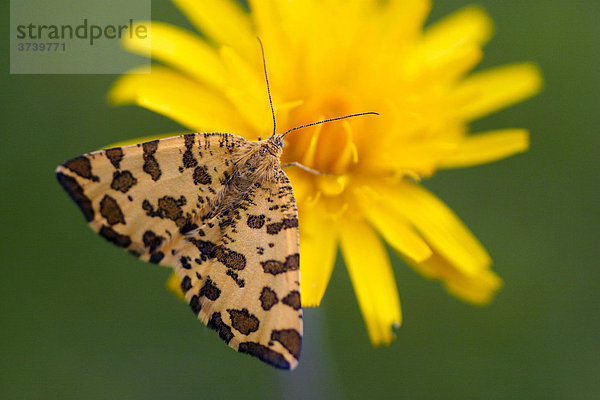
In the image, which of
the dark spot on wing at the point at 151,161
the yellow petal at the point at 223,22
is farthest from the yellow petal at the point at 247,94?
the dark spot on wing at the point at 151,161

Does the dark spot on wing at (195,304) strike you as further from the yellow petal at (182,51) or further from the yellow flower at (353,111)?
the yellow petal at (182,51)

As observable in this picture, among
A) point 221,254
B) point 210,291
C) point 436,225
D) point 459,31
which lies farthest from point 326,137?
point 459,31

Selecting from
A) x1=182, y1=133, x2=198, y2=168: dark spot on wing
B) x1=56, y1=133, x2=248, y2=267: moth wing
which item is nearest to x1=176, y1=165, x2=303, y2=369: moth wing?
x1=56, y1=133, x2=248, y2=267: moth wing

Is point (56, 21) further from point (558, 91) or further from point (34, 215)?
point (558, 91)

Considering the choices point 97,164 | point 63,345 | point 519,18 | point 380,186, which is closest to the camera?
point 97,164

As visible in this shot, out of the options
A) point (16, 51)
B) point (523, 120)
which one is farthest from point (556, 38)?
point (16, 51)

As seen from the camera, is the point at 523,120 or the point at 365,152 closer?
the point at 365,152

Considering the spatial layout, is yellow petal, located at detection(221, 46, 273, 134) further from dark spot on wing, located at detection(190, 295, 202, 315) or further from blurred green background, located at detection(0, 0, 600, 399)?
blurred green background, located at detection(0, 0, 600, 399)
